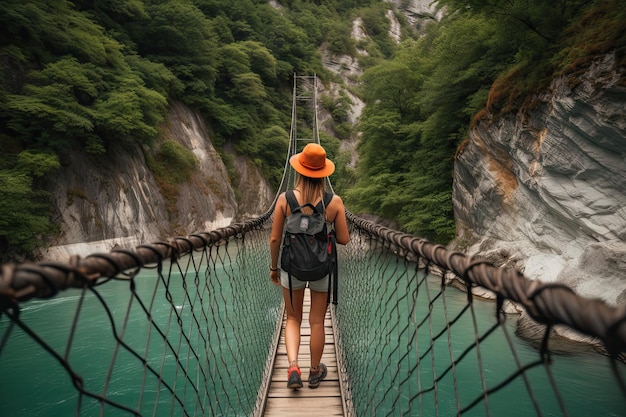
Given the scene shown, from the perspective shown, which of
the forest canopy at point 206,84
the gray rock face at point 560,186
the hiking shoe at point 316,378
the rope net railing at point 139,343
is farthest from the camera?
the forest canopy at point 206,84

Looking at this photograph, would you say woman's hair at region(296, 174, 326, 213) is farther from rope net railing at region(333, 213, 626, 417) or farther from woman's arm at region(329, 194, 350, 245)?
rope net railing at region(333, 213, 626, 417)

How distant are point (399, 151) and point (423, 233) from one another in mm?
2005

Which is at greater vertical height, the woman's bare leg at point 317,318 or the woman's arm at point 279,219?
the woman's arm at point 279,219

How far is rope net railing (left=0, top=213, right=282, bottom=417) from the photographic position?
1.64 feet

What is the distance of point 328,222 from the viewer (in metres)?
1.28

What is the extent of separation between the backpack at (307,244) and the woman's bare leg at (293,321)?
13 centimetres

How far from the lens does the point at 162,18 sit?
9.62 metres

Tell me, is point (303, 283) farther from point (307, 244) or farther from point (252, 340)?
point (252, 340)

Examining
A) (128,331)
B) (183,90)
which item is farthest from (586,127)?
(183,90)

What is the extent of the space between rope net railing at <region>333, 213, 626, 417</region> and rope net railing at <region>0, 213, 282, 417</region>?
0.49m

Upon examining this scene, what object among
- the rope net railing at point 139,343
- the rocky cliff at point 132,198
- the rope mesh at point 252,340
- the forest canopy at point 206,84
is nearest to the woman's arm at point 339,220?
the rope mesh at point 252,340

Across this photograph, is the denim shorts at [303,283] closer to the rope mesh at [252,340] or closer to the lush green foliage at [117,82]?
the rope mesh at [252,340]

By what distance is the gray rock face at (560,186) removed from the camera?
124 inches

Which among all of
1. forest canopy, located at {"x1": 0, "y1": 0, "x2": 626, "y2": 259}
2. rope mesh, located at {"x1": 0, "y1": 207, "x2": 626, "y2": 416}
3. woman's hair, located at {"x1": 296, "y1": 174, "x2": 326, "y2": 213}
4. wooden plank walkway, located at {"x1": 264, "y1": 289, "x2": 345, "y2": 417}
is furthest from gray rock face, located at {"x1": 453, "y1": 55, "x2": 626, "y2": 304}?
woman's hair, located at {"x1": 296, "y1": 174, "x2": 326, "y2": 213}
